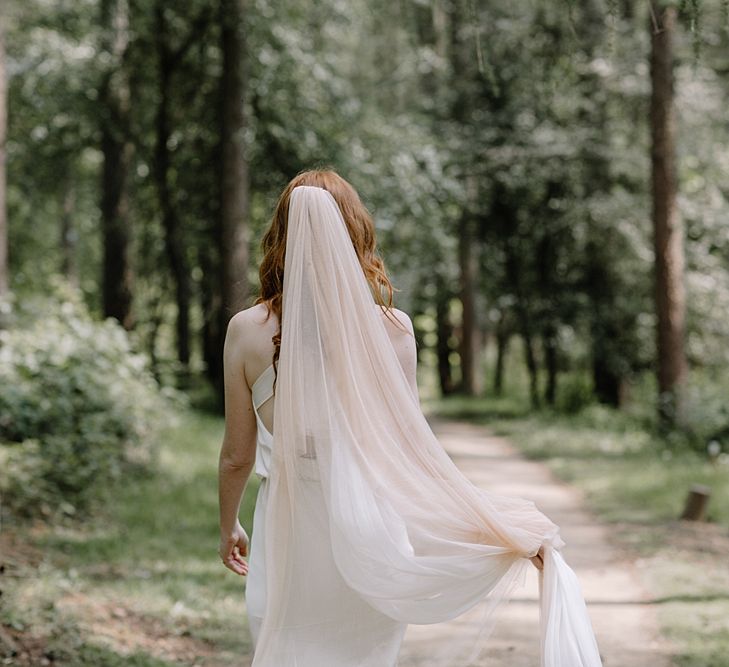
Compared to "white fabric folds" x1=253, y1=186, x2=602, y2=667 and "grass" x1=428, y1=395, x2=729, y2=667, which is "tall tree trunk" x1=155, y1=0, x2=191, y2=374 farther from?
"white fabric folds" x1=253, y1=186, x2=602, y2=667

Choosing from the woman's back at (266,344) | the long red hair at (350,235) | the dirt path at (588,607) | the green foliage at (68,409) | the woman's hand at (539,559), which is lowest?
the dirt path at (588,607)

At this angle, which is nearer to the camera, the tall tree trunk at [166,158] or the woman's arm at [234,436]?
the woman's arm at [234,436]

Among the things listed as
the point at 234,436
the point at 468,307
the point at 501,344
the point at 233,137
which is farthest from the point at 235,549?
the point at 501,344

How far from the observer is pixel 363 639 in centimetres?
333

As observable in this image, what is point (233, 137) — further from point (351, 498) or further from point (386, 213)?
point (351, 498)

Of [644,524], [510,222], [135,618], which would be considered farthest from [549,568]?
[510,222]

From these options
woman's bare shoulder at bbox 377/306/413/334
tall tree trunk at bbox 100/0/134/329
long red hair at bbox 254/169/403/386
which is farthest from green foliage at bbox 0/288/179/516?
woman's bare shoulder at bbox 377/306/413/334

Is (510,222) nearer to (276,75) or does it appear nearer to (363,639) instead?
(276,75)

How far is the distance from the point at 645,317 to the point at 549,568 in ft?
50.6

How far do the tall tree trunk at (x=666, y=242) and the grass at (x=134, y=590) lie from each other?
7.17 m

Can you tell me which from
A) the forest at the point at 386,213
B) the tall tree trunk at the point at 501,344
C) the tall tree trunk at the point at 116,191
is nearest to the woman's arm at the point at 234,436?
the forest at the point at 386,213

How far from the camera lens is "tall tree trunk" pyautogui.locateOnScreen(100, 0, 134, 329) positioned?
16062 mm

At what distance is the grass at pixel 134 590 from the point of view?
5.45 metres

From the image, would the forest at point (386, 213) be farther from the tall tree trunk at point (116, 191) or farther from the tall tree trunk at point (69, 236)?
the tall tree trunk at point (69, 236)
